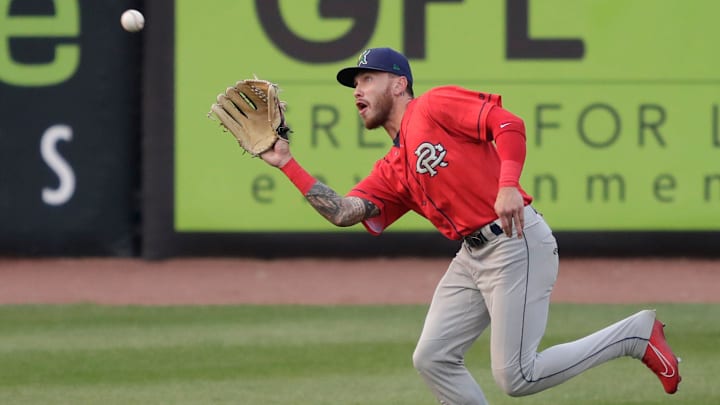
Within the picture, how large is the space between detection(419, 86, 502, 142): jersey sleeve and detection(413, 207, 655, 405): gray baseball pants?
1.48ft

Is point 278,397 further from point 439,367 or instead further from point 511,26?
point 511,26

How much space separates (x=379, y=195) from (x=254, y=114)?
2.11 ft

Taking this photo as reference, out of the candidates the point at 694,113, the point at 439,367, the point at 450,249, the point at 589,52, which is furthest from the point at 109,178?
the point at 439,367

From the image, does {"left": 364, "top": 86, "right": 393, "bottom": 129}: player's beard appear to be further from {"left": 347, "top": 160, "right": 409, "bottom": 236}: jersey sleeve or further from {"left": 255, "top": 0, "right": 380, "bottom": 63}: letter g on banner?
{"left": 255, "top": 0, "right": 380, "bottom": 63}: letter g on banner

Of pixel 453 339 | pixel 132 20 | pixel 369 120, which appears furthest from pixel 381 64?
pixel 132 20

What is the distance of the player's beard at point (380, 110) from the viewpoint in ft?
19.3

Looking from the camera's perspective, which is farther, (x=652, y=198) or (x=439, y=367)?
(x=652, y=198)

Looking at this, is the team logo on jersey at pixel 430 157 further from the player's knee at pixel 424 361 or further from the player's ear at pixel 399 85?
the player's knee at pixel 424 361

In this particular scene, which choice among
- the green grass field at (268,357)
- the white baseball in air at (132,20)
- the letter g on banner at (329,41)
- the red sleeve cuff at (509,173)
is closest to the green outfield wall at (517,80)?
the letter g on banner at (329,41)

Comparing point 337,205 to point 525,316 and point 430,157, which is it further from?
point 525,316

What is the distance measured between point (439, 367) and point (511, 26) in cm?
667

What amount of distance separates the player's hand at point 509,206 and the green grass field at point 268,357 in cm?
185

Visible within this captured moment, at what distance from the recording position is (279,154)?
228 inches

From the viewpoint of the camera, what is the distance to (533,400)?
7062 mm
